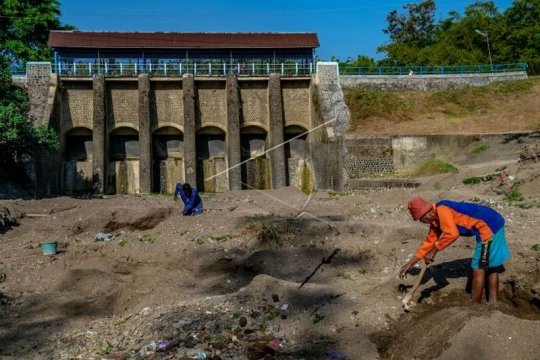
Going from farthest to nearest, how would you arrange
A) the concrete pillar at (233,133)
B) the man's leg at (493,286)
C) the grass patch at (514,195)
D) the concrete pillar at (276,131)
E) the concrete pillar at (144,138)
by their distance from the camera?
the concrete pillar at (233,133), the concrete pillar at (276,131), the concrete pillar at (144,138), the grass patch at (514,195), the man's leg at (493,286)

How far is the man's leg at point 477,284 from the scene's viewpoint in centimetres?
666

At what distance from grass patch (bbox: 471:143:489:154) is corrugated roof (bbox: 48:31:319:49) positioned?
11.3 meters

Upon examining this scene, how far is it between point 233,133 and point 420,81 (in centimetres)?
1123

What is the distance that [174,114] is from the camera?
29.0 m

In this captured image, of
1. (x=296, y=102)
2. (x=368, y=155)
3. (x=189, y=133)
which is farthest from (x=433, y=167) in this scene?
(x=189, y=133)

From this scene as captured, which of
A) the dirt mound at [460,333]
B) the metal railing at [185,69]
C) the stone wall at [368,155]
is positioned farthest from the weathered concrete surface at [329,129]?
the dirt mound at [460,333]

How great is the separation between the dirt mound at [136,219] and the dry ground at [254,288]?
40mm

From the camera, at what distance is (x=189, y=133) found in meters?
27.5

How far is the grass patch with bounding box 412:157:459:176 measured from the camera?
22906mm

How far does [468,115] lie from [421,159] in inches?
266

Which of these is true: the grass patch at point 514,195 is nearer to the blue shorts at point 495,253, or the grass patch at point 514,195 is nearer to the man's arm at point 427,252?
the blue shorts at point 495,253

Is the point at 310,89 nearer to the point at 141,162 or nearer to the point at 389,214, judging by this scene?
the point at 141,162

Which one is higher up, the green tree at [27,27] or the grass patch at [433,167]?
the green tree at [27,27]

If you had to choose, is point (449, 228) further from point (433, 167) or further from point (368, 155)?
point (368, 155)
